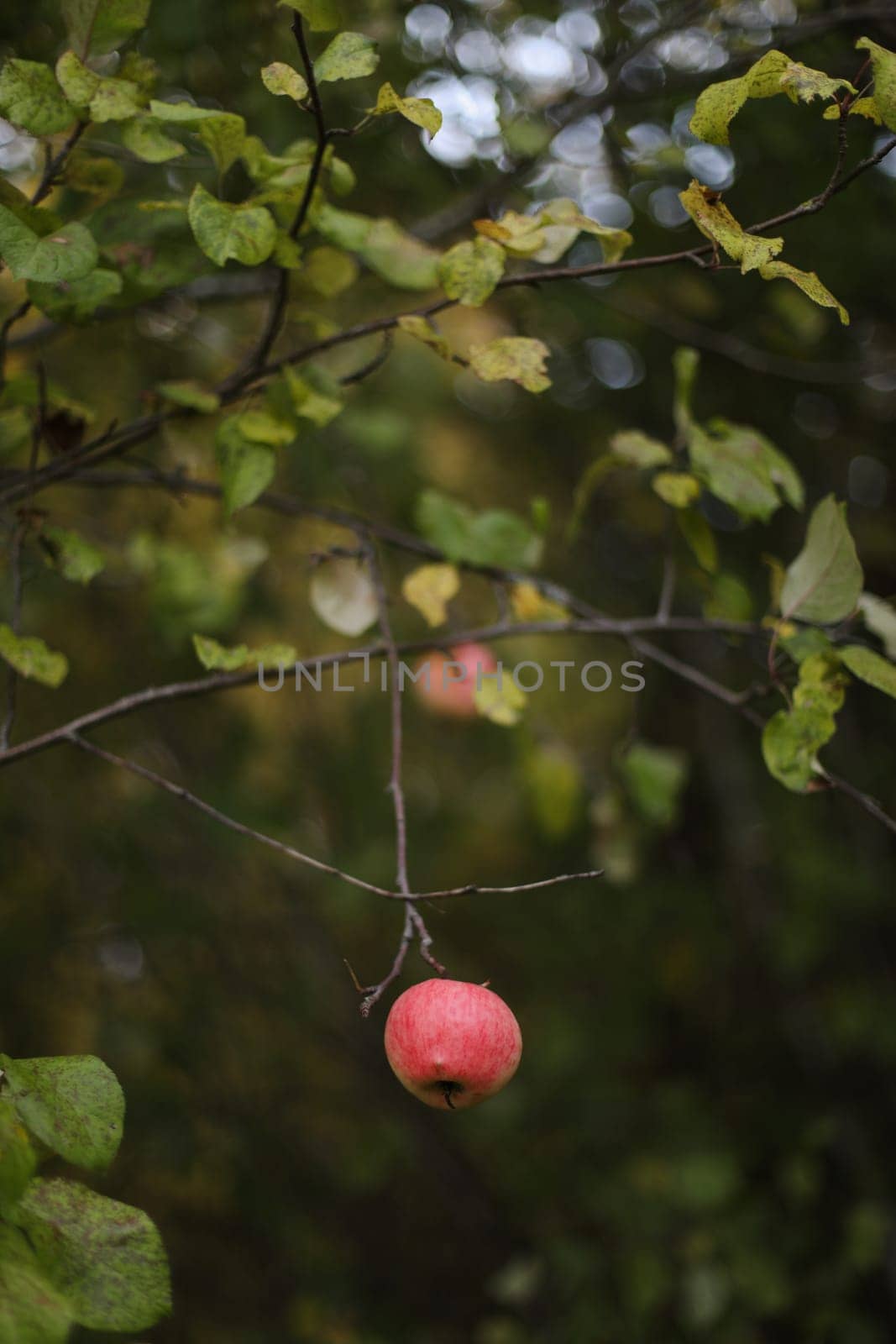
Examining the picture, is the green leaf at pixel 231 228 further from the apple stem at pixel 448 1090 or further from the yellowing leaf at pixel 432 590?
the apple stem at pixel 448 1090

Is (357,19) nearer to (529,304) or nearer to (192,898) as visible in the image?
(529,304)

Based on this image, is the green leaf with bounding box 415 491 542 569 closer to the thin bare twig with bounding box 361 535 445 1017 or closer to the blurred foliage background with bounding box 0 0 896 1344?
the thin bare twig with bounding box 361 535 445 1017

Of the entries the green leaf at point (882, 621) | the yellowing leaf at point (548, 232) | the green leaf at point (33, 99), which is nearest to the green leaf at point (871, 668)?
the green leaf at point (882, 621)

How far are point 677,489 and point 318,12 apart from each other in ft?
1.99

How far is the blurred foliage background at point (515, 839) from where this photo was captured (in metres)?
1.74

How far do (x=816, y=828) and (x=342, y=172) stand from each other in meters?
2.56

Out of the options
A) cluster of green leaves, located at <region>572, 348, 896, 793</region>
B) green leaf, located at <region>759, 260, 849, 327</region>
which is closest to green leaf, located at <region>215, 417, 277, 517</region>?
cluster of green leaves, located at <region>572, 348, 896, 793</region>

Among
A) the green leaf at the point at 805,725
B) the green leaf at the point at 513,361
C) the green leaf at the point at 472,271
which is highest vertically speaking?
the green leaf at the point at 472,271

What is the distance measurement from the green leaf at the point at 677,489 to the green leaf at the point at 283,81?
559 millimetres

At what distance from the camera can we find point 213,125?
87 centimetres

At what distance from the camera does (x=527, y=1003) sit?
148 inches

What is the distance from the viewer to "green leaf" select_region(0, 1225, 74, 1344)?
1.89ft

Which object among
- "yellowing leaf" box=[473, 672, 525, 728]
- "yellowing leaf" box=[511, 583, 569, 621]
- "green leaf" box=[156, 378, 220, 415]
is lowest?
"yellowing leaf" box=[473, 672, 525, 728]

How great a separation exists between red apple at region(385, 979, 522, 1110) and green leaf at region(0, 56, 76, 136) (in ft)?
2.64
